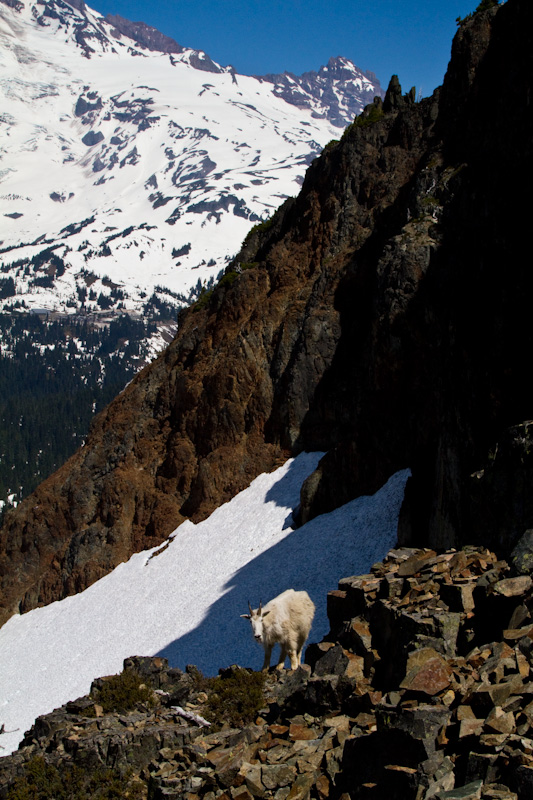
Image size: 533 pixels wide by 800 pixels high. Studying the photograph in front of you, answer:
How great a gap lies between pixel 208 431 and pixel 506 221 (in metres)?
32.8

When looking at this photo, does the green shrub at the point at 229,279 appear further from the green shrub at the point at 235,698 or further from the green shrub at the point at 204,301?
the green shrub at the point at 235,698

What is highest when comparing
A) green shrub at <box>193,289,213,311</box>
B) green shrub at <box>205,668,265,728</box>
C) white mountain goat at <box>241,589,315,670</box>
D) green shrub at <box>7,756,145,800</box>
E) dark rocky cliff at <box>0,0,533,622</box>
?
green shrub at <box>193,289,213,311</box>

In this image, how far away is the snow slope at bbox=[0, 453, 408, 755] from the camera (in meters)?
30.8

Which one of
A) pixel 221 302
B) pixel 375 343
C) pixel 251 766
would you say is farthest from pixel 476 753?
pixel 221 302

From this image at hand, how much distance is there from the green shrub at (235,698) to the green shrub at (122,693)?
70.8 inches

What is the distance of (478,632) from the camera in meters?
11.1

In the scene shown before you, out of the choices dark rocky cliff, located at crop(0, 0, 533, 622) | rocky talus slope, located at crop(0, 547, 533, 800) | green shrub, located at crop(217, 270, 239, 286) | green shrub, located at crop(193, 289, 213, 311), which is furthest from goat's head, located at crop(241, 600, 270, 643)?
green shrub, located at crop(193, 289, 213, 311)

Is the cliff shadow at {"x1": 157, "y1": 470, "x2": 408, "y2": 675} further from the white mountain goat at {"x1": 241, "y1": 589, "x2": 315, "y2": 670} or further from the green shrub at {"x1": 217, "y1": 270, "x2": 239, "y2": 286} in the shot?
the green shrub at {"x1": 217, "y1": 270, "x2": 239, "y2": 286}

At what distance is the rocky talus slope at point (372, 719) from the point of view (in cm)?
820

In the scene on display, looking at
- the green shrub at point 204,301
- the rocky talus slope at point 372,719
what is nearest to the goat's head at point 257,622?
the rocky talus slope at point 372,719

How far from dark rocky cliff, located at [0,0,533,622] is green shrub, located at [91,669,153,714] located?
9.73 m

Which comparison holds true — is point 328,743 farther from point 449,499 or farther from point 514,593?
point 449,499

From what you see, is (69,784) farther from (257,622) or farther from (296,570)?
(296,570)

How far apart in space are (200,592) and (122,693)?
20.8 meters
